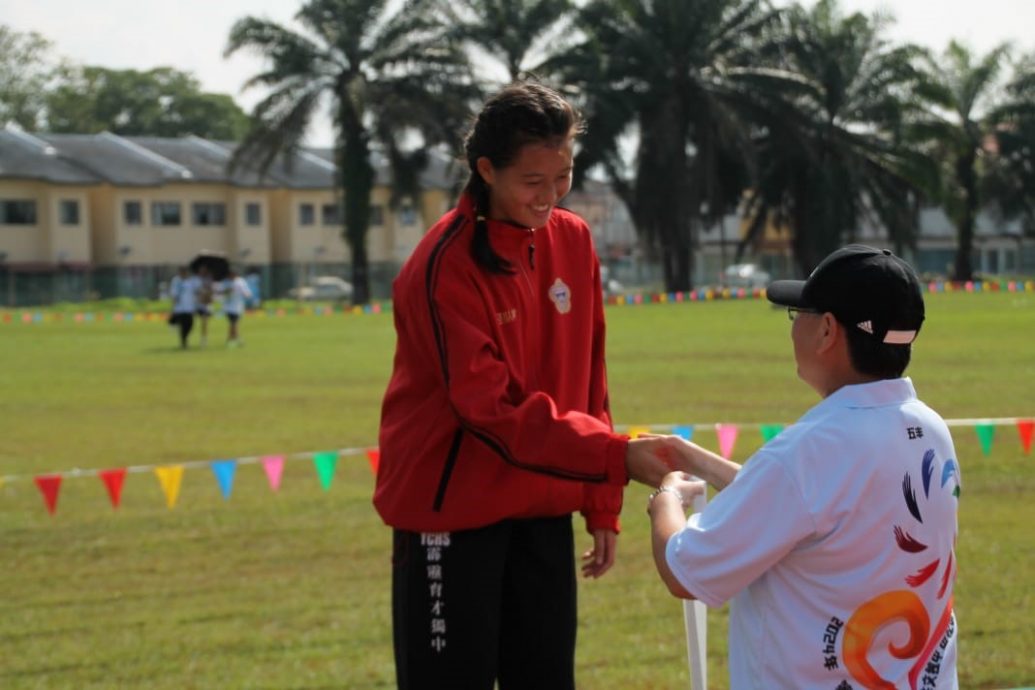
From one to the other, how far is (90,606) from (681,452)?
498 cm

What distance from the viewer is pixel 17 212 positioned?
7050 cm

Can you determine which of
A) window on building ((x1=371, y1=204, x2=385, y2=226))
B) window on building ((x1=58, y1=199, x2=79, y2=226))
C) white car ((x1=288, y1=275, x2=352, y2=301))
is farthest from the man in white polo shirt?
window on building ((x1=371, y1=204, x2=385, y2=226))

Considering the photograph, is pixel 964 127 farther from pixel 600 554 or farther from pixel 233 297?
pixel 600 554

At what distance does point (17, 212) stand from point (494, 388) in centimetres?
7161

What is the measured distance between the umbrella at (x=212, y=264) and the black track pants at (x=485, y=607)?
26282 millimetres

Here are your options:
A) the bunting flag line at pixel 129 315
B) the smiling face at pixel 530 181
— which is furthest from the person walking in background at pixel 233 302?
the smiling face at pixel 530 181

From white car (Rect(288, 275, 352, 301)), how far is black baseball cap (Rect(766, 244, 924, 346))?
6875 centimetres

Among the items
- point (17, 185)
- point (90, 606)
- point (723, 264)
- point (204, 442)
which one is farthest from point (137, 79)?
point (90, 606)

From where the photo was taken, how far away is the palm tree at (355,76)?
54031 millimetres

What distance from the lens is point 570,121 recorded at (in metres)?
3.46

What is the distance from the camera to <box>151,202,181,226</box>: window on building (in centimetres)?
7469

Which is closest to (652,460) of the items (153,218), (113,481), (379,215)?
(113,481)

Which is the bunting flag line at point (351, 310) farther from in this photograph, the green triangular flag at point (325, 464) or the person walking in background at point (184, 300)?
the green triangular flag at point (325, 464)

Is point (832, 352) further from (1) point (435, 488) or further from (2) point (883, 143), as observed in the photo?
(2) point (883, 143)
